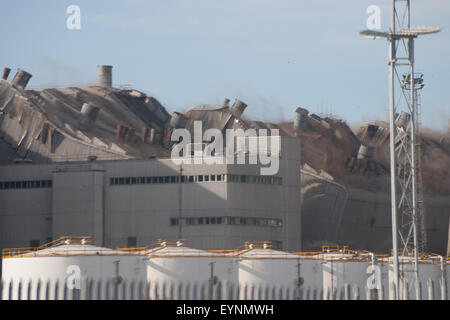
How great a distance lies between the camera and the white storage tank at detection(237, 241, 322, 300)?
294 feet

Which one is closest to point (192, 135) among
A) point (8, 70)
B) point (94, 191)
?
point (8, 70)

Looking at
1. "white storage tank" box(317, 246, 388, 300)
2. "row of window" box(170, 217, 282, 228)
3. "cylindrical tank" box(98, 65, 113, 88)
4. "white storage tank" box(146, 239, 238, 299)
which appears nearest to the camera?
"white storage tank" box(146, 239, 238, 299)

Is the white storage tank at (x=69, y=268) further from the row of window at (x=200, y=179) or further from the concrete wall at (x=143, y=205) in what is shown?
the row of window at (x=200, y=179)

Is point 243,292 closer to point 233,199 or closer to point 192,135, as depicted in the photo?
point 233,199

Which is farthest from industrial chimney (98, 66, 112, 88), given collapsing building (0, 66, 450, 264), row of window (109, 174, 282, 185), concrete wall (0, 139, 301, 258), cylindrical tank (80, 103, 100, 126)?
row of window (109, 174, 282, 185)

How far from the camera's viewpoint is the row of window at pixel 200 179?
371ft

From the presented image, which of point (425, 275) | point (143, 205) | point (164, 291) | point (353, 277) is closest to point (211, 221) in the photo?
point (143, 205)

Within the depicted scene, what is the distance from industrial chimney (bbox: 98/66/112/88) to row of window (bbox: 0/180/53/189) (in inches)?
1916

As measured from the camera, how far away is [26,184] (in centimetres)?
11744

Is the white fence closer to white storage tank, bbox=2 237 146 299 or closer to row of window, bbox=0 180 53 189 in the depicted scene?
white storage tank, bbox=2 237 146 299

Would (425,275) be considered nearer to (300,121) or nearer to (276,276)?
(276,276)

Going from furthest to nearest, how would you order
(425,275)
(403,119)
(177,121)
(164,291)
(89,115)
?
(403,119) < (177,121) < (89,115) < (425,275) < (164,291)

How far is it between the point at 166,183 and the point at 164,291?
91.4 ft

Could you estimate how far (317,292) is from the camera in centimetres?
9156
